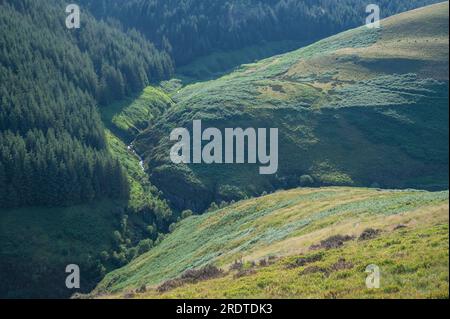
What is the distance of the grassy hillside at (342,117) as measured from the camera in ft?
363

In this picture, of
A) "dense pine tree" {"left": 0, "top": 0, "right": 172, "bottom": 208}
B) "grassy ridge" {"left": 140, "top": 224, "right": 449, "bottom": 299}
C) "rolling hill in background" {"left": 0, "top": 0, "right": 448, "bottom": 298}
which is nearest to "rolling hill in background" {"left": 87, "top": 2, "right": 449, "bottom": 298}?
"grassy ridge" {"left": 140, "top": 224, "right": 449, "bottom": 299}

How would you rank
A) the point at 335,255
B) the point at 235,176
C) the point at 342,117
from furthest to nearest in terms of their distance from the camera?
the point at 342,117
the point at 235,176
the point at 335,255

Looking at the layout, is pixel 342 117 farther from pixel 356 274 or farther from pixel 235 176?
pixel 356 274

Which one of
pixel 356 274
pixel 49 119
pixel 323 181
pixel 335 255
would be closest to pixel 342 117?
pixel 323 181

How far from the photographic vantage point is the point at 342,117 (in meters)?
129

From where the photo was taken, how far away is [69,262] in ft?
291

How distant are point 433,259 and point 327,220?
2639cm

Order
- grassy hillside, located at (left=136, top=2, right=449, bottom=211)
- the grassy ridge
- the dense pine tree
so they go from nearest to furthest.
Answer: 1. the grassy ridge
2. the dense pine tree
3. grassy hillside, located at (left=136, top=2, right=449, bottom=211)

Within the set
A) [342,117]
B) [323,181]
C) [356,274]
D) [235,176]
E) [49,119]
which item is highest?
[49,119]

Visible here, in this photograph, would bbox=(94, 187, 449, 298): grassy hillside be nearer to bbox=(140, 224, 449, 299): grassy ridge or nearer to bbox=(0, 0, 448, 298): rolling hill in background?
bbox=(140, 224, 449, 299): grassy ridge

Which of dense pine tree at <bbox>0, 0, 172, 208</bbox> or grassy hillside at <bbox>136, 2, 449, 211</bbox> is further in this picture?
grassy hillside at <bbox>136, 2, 449, 211</bbox>

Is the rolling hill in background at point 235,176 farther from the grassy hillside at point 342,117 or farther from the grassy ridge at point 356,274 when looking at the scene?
the grassy hillside at point 342,117

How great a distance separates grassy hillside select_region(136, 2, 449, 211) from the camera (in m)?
111
